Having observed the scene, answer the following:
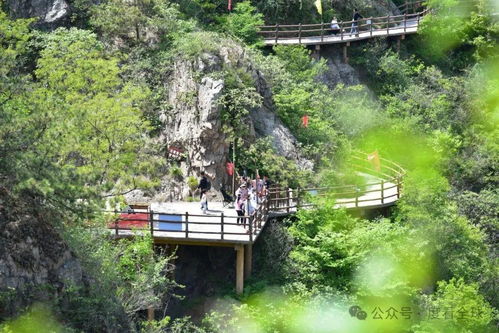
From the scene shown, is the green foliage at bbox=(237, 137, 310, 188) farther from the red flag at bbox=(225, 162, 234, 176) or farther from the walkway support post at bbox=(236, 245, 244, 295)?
the walkway support post at bbox=(236, 245, 244, 295)

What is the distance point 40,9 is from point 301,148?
37.8ft

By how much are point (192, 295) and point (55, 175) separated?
29.2 ft

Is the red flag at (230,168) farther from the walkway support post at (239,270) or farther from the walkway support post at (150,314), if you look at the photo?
the walkway support post at (150,314)

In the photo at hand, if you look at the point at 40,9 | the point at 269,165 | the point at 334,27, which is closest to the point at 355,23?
the point at 334,27

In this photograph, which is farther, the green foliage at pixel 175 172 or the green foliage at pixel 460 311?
the green foliage at pixel 175 172

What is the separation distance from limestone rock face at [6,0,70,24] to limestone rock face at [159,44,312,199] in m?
5.52

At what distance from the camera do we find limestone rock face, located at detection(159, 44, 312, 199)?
30016 millimetres

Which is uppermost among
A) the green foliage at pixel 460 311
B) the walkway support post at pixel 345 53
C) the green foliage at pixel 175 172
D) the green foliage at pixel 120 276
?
the walkway support post at pixel 345 53

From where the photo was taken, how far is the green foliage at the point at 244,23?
122 feet

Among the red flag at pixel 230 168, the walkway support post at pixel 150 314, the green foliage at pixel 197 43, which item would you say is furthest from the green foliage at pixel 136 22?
the walkway support post at pixel 150 314

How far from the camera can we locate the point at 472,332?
25.9 meters

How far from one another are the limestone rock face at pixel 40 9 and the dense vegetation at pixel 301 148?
66 centimetres

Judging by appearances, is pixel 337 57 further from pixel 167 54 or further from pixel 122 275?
pixel 122 275

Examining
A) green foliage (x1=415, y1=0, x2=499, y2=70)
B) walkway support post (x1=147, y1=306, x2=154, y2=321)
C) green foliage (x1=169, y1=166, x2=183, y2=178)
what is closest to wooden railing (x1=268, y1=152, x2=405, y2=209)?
green foliage (x1=169, y1=166, x2=183, y2=178)
